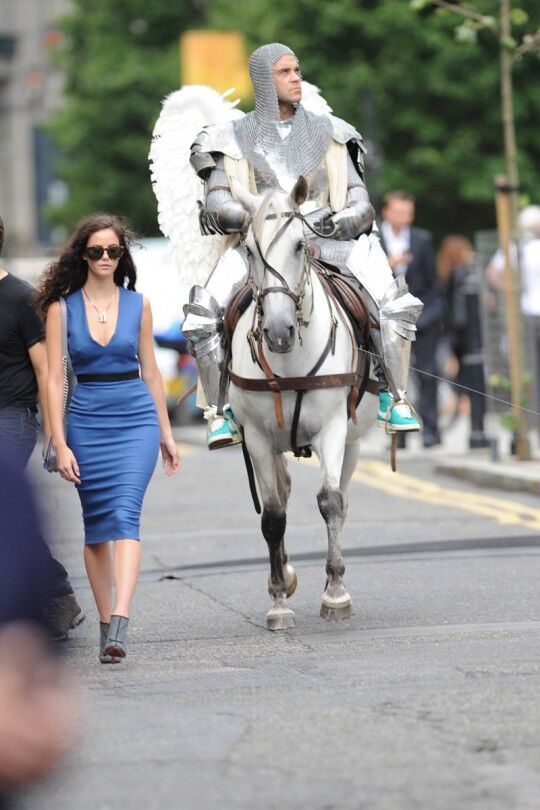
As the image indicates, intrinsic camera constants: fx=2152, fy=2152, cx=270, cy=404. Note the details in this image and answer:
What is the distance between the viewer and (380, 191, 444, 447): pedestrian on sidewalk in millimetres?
20234

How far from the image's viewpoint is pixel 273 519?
10352mm

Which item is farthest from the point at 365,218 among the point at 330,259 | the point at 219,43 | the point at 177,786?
the point at 219,43

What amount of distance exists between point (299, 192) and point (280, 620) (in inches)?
77.7

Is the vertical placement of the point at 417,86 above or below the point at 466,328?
above

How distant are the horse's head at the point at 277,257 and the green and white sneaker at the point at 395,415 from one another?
108 centimetres

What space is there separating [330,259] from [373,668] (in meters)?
2.87

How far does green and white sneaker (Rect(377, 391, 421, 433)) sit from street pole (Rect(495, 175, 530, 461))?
318 inches

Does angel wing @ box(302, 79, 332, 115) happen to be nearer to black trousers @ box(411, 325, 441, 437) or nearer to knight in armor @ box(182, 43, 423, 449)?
knight in armor @ box(182, 43, 423, 449)

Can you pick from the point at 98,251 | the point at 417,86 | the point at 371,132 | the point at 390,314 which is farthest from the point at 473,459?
the point at 417,86

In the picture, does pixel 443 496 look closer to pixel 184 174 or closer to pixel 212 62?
pixel 184 174

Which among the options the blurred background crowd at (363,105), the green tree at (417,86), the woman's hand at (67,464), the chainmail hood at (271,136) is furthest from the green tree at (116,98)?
the woman's hand at (67,464)

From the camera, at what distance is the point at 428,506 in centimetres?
1630

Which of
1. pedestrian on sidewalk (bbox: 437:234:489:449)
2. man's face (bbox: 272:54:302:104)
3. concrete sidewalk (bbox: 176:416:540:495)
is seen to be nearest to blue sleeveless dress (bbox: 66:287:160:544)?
man's face (bbox: 272:54:302:104)

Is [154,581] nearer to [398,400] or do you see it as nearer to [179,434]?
[398,400]
